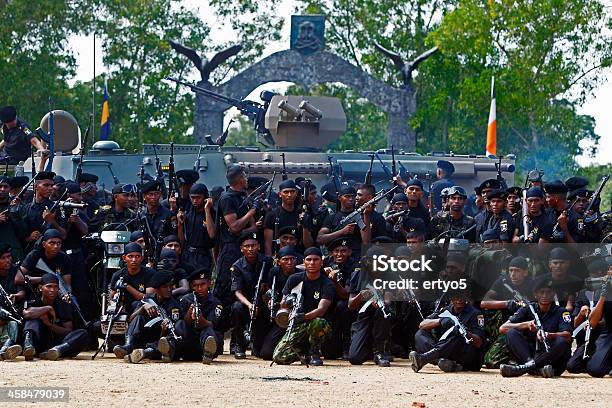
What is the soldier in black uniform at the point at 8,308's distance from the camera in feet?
50.9

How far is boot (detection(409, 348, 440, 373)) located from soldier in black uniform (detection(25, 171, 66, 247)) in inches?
155

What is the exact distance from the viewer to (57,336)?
1608 centimetres

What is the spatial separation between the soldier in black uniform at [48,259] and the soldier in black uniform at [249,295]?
1.63 m

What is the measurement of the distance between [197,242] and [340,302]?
5.74 feet

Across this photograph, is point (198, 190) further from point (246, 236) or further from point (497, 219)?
point (497, 219)

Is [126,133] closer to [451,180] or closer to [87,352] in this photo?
[451,180]

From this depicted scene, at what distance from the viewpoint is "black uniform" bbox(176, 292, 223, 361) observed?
52.0ft

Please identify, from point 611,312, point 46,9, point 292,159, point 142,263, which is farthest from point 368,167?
point 46,9

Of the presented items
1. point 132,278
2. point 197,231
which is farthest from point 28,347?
point 197,231

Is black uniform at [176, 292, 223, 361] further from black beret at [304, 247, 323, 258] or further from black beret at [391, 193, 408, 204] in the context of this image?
black beret at [391, 193, 408, 204]

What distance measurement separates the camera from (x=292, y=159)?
69.8 feet

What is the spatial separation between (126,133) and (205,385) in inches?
1239

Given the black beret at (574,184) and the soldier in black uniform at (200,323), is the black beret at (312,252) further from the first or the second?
the black beret at (574,184)

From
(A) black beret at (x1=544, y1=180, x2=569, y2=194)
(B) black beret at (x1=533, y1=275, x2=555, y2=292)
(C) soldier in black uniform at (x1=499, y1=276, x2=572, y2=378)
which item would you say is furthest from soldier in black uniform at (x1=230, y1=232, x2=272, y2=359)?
(A) black beret at (x1=544, y1=180, x2=569, y2=194)
